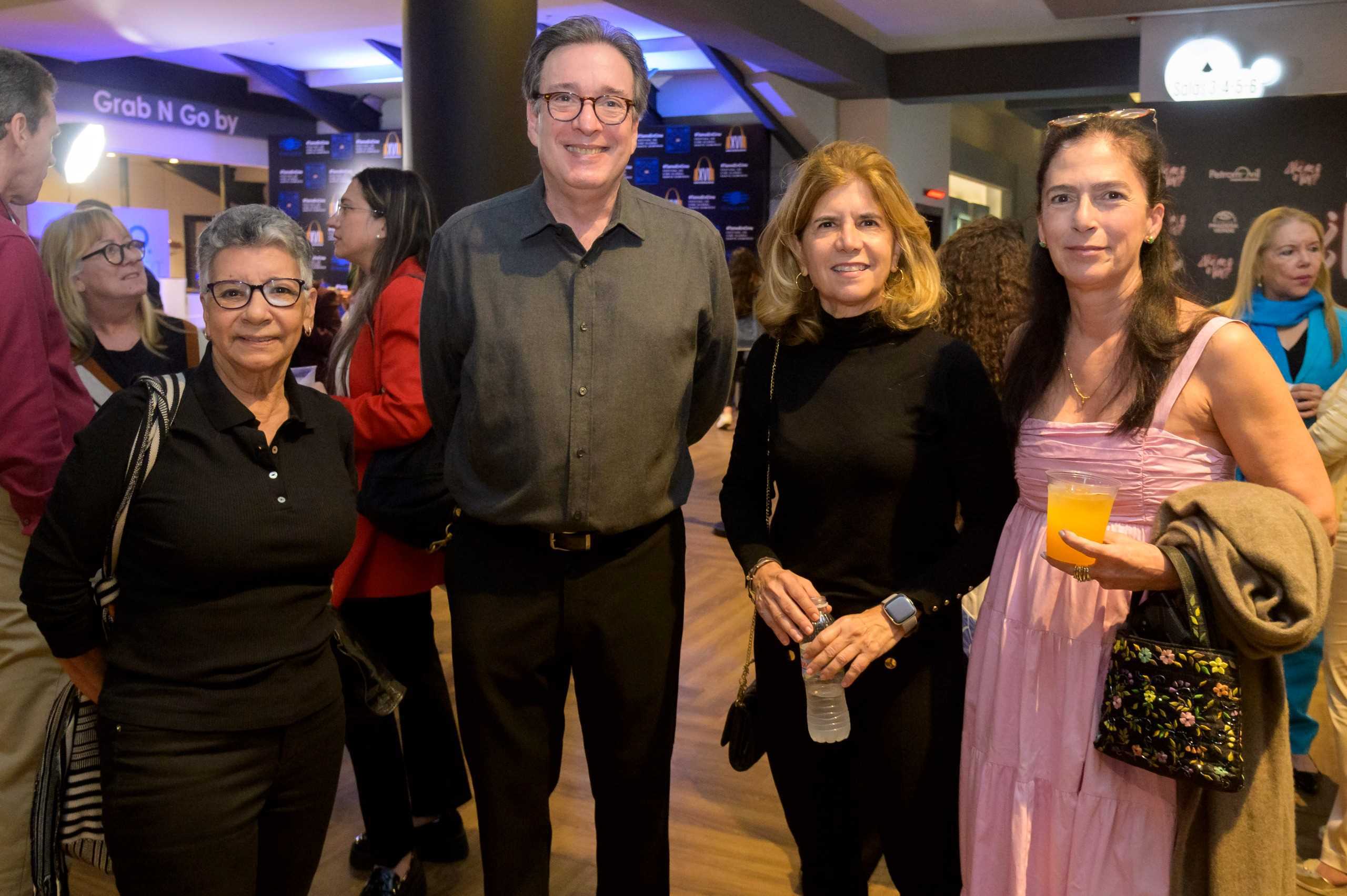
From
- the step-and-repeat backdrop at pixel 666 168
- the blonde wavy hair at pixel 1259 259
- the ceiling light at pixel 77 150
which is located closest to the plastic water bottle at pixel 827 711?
the blonde wavy hair at pixel 1259 259

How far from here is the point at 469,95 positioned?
438 cm

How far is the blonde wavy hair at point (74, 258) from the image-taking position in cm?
312

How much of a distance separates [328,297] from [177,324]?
3184 mm

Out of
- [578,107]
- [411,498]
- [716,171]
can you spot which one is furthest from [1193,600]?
[716,171]

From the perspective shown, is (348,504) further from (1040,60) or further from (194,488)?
(1040,60)

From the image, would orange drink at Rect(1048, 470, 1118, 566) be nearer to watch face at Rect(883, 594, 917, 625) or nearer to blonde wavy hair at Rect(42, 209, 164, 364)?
watch face at Rect(883, 594, 917, 625)

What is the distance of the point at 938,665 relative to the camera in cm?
197

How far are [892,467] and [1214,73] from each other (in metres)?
8.57

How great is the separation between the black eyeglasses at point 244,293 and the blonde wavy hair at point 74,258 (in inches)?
58.3

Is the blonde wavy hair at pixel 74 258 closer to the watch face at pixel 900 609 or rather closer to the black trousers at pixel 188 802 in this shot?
the black trousers at pixel 188 802

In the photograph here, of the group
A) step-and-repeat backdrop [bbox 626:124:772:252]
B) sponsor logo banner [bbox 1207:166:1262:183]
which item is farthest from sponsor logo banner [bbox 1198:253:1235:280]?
step-and-repeat backdrop [bbox 626:124:772:252]

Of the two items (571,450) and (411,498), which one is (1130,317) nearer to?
(571,450)

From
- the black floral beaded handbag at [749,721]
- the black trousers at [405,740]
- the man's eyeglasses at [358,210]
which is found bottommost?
the black trousers at [405,740]

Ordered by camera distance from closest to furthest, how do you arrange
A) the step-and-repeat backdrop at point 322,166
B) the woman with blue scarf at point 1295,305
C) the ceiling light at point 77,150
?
1. the woman with blue scarf at point 1295,305
2. the ceiling light at point 77,150
3. the step-and-repeat backdrop at point 322,166
